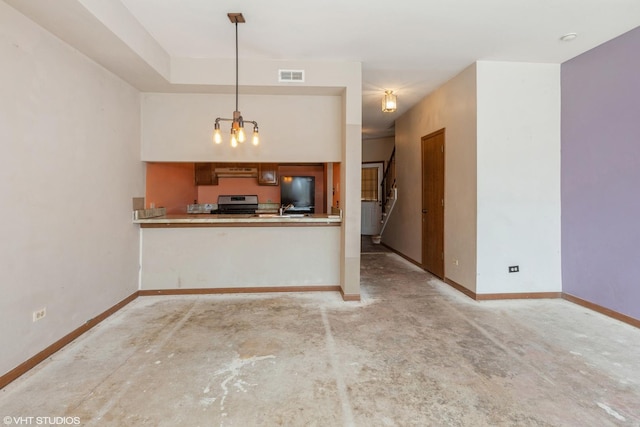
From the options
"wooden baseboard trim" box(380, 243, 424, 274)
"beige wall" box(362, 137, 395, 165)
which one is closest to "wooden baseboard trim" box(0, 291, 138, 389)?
"wooden baseboard trim" box(380, 243, 424, 274)

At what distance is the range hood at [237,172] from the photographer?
6211 mm

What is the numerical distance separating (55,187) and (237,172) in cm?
366

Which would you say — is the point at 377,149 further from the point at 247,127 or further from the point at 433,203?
the point at 247,127

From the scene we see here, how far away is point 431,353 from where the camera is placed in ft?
8.67

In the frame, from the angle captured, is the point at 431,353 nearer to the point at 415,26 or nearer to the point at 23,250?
the point at 415,26

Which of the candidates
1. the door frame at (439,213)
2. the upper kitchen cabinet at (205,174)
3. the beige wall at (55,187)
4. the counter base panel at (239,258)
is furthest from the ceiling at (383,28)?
the upper kitchen cabinet at (205,174)

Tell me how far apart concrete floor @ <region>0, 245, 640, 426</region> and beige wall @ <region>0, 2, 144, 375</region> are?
353mm

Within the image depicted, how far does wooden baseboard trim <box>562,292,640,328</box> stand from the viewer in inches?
126

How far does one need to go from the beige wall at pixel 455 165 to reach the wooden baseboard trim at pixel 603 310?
1.16 m

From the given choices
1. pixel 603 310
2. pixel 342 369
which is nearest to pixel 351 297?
pixel 342 369

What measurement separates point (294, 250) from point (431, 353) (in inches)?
87.2

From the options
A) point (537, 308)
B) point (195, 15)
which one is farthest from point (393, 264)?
point (195, 15)

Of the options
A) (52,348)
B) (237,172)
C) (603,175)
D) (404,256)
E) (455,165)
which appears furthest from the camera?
(404,256)

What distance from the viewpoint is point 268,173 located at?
6324 mm
